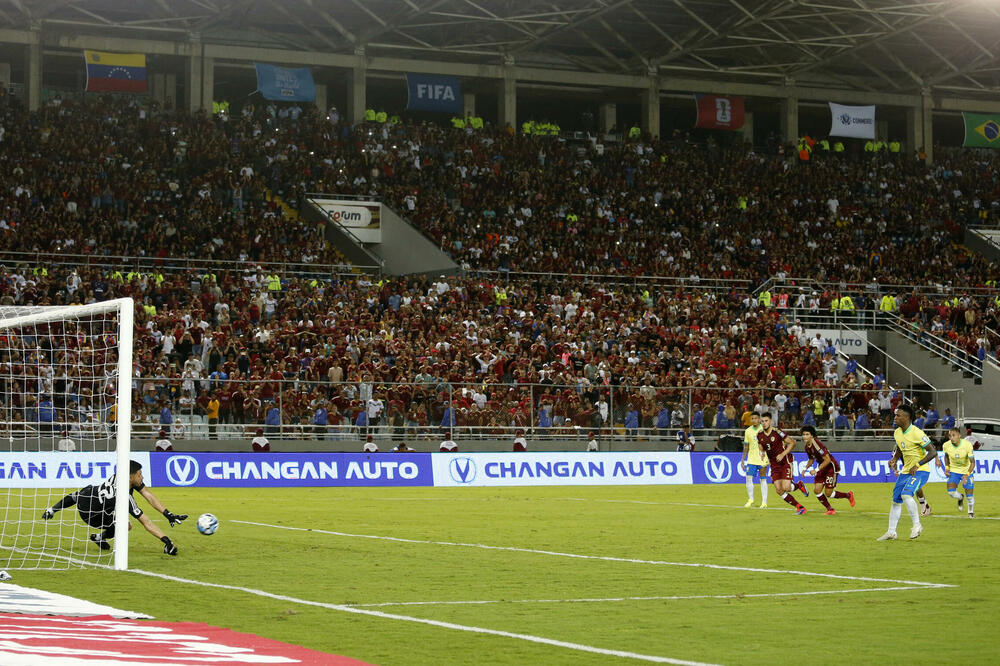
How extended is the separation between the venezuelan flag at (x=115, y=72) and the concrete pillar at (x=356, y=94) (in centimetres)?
921

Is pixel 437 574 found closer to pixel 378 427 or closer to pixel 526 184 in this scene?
pixel 378 427

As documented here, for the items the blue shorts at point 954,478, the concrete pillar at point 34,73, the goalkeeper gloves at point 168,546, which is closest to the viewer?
the goalkeeper gloves at point 168,546

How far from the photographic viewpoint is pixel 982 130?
223 ft

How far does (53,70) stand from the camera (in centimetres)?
5912

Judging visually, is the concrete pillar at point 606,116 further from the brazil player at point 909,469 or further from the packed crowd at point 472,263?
the brazil player at point 909,469

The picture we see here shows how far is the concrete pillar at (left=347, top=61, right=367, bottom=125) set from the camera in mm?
59281

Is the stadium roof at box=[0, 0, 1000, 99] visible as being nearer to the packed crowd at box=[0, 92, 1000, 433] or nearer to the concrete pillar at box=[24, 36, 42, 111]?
the concrete pillar at box=[24, 36, 42, 111]

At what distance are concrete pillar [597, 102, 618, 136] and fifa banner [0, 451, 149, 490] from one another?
41253mm

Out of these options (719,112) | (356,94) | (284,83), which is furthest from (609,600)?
(719,112)

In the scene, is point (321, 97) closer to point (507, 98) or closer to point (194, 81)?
point (194, 81)

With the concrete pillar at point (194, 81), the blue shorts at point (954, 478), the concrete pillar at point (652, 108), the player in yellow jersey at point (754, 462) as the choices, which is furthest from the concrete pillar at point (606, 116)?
the blue shorts at point (954, 478)

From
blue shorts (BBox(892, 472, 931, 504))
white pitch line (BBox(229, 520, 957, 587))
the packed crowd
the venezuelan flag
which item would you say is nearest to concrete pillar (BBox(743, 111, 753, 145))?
the packed crowd

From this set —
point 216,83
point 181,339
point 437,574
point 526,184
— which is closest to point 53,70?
point 216,83

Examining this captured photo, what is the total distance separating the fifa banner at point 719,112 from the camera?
64.7 m
